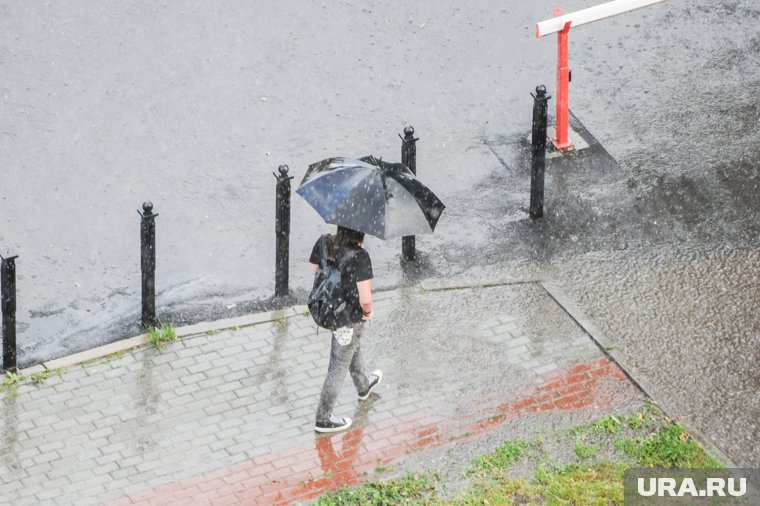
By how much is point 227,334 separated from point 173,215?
1922mm

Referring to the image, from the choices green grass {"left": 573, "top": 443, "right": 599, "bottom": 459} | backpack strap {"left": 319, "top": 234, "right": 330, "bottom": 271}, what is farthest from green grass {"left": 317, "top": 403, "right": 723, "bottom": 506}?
backpack strap {"left": 319, "top": 234, "right": 330, "bottom": 271}

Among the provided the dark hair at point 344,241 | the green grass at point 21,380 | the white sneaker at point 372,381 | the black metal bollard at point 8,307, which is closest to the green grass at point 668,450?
the white sneaker at point 372,381

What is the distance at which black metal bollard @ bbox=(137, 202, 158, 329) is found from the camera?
10141mm

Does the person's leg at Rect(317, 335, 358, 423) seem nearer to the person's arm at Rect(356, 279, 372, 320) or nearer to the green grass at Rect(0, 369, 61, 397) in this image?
the person's arm at Rect(356, 279, 372, 320)

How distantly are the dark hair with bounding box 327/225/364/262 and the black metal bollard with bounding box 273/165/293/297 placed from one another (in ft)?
5.59

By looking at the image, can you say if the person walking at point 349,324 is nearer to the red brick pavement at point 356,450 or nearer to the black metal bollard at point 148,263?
the red brick pavement at point 356,450

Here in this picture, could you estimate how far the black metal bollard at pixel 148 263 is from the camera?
10141 mm

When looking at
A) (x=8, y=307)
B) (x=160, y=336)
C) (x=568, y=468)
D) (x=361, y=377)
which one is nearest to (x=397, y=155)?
(x=160, y=336)

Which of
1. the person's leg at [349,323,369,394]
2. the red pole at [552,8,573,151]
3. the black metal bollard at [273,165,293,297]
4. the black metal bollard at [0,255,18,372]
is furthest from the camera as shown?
the red pole at [552,8,573,151]

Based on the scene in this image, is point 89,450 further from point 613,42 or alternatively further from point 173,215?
point 613,42

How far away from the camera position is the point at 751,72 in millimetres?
14320

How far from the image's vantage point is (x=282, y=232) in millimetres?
10766

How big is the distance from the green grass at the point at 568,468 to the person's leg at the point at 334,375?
75 cm

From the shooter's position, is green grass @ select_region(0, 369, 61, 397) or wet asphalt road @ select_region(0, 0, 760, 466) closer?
green grass @ select_region(0, 369, 61, 397)
